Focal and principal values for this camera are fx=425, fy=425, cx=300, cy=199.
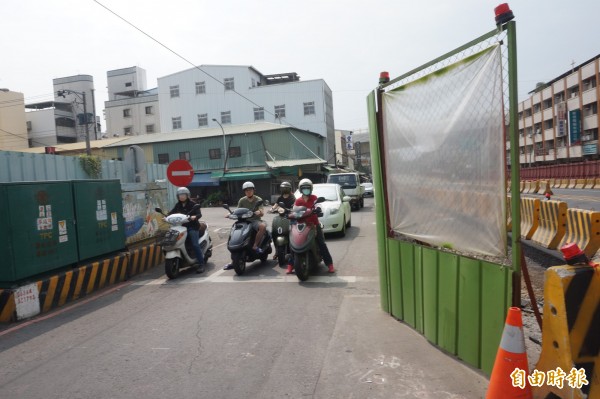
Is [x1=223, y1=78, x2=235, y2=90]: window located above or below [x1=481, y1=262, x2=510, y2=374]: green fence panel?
above

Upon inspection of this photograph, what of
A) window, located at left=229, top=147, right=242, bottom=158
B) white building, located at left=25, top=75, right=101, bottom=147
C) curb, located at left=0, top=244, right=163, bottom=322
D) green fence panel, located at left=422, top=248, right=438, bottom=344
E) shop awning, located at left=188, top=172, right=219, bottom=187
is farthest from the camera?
white building, located at left=25, top=75, right=101, bottom=147

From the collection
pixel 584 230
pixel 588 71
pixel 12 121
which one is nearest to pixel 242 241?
pixel 584 230

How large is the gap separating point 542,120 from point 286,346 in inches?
2357

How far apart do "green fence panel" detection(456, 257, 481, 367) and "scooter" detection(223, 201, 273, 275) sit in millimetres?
4670

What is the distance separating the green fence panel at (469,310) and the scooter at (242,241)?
15.3 feet

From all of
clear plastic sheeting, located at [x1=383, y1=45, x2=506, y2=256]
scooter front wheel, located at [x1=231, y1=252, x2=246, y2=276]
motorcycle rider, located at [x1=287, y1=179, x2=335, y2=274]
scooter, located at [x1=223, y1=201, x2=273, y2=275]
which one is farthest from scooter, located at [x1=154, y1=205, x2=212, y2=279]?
clear plastic sheeting, located at [x1=383, y1=45, x2=506, y2=256]

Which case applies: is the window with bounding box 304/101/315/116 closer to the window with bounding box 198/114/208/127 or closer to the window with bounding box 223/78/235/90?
the window with bounding box 223/78/235/90

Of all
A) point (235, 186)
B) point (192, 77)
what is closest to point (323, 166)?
point (235, 186)

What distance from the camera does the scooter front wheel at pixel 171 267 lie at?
7.62 meters

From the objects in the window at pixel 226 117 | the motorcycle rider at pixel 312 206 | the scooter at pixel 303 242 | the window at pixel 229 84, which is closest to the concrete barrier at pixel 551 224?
the motorcycle rider at pixel 312 206

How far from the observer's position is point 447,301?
3.79m

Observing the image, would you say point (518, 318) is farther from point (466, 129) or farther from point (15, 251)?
point (15, 251)

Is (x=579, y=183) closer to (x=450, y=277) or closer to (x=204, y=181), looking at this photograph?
(x=204, y=181)

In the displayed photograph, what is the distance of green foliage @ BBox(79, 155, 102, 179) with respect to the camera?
1180 cm
